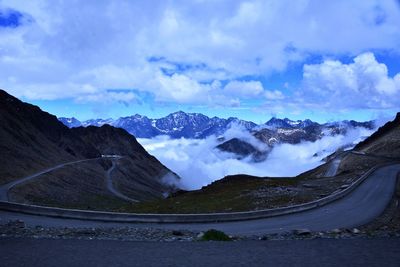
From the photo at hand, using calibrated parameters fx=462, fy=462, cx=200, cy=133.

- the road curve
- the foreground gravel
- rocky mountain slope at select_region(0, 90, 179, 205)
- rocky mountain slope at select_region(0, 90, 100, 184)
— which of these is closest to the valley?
the road curve

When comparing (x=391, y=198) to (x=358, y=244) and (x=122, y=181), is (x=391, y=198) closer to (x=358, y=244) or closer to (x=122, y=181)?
(x=358, y=244)

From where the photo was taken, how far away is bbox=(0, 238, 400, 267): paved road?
41.4 ft

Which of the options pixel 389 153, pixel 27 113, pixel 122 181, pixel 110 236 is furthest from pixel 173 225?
pixel 27 113

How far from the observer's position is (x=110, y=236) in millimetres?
18719

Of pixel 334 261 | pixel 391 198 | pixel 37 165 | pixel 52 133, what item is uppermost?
pixel 52 133

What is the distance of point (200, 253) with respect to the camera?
1395 cm

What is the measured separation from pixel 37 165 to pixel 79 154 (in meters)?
64.0

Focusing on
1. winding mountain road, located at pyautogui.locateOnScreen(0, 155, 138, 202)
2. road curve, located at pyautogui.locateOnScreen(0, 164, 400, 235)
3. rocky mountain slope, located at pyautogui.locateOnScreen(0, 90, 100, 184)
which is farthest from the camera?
rocky mountain slope, located at pyautogui.locateOnScreen(0, 90, 100, 184)

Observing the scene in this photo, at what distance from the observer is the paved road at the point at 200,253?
41.4 feet

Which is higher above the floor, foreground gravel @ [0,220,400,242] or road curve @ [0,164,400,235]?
road curve @ [0,164,400,235]

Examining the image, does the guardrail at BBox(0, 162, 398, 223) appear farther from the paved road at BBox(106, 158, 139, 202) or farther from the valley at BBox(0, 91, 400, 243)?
the paved road at BBox(106, 158, 139, 202)

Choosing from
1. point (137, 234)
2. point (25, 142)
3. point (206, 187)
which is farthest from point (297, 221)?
point (25, 142)

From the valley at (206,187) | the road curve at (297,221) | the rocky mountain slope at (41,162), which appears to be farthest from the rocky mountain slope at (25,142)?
the road curve at (297,221)

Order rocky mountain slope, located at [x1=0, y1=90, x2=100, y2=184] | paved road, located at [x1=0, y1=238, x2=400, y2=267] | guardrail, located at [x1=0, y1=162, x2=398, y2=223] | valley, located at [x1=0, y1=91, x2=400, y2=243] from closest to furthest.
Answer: paved road, located at [x1=0, y1=238, x2=400, y2=267] → guardrail, located at [x1=0, y1=162, x2=398, y2=223] → valley, located at [x1=0, y1=91, x2=400, y2=243] → rocky mountain slope, located at [x1=0, y1=90, x2=100, y2=184]
